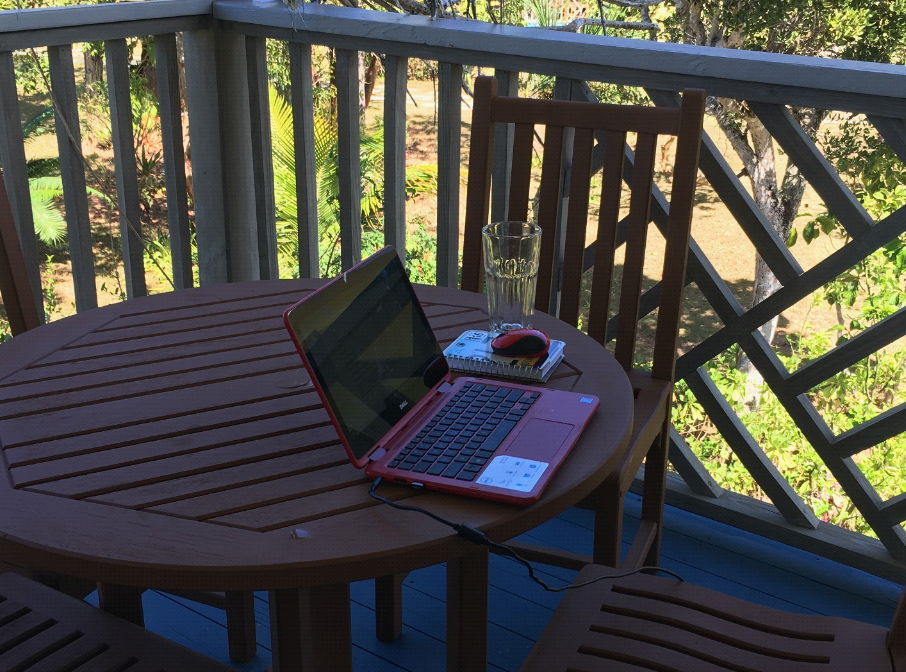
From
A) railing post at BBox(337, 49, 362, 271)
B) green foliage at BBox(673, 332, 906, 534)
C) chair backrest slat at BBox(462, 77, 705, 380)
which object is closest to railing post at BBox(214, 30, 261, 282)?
railing post at BBox(337, 49, 362, 271)

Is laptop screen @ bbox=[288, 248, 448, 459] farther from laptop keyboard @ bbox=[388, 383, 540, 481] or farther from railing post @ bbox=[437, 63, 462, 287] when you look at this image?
railing post @ bbox=[437, 63, 462, 287]

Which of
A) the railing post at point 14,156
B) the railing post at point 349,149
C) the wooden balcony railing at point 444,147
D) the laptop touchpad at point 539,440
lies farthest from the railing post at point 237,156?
the laptop touchpad at point 539,440

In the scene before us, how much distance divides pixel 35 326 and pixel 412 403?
3.06 feet

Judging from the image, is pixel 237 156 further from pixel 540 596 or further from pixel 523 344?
pixel 523 344

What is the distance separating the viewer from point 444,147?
7.96 feet

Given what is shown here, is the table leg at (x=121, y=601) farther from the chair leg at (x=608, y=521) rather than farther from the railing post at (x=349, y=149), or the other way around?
the railing post at (x=349, y=149)

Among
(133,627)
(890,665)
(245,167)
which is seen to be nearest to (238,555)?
(133,627)

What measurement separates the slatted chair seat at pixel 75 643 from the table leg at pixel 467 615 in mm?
363

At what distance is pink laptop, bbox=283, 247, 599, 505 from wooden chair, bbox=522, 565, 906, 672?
27 centimetres

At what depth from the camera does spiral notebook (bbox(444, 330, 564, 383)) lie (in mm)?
1342

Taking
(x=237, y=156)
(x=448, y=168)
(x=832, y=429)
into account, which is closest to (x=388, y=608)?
(x=448, y=168)

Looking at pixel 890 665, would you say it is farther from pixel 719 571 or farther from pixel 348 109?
pixel 348 109

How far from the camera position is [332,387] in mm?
1089

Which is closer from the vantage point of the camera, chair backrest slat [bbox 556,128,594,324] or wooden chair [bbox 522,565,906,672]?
wooden chair [bbox 522,565,906,672]
